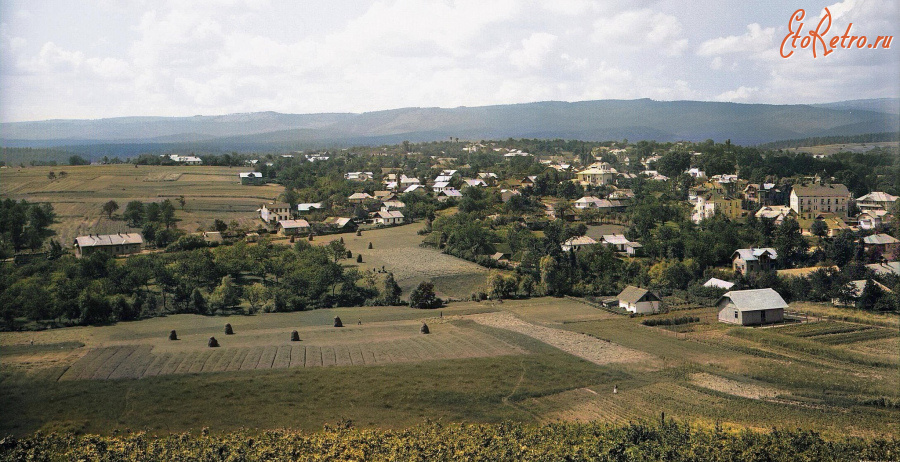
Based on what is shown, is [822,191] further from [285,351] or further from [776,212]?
[285,351]

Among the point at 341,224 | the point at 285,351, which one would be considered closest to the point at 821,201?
the point at 341,224

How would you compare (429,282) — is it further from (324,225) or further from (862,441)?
(862,441)

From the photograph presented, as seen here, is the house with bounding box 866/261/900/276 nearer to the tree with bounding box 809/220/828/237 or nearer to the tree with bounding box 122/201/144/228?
the tree with bounding box 809/220/828/237

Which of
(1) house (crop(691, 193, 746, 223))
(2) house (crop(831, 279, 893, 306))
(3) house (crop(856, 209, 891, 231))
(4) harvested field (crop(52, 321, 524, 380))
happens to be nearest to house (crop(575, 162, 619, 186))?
(1) house (crop(691, 193, 746, 223))

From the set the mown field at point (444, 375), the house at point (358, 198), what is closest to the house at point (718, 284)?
the mown field at point (444, 375)

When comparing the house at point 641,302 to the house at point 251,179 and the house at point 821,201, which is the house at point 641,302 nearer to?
the house at point 821,201
